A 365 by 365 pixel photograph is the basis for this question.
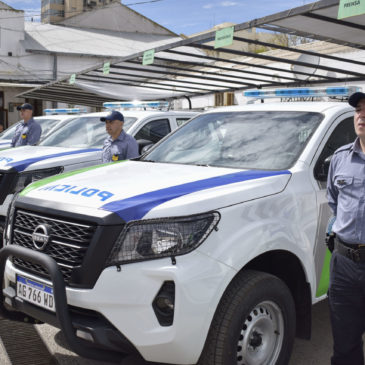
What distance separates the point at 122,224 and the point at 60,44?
93.6 feet

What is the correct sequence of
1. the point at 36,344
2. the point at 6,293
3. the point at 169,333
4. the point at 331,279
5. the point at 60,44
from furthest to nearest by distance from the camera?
the point at 60,44
the point at 36,344
the point at 6,293
the point at 331,279
the point at 169,333

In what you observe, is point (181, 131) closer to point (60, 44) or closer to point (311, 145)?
point (311, 145)

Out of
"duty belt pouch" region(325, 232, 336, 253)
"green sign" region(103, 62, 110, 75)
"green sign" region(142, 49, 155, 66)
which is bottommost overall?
"duty belt pouch" region(325, 232, 336, 253)

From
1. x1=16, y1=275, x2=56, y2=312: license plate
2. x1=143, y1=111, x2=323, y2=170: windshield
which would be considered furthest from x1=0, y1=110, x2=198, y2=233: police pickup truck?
x1=16, y1=275, x2=56, y2=312: license plate

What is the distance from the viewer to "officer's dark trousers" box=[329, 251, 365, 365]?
2631 mm

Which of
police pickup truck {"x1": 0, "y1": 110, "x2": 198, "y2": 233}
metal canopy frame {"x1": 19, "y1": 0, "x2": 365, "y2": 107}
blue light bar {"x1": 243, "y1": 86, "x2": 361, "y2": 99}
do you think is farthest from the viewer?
police pickup truck {"x1": 0, "y1": 110, "x2": 198, "y2": 233}

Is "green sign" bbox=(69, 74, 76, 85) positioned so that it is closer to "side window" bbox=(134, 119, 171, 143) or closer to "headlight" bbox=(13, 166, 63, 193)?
"side window" bbox=(134, 119, 171, 143)

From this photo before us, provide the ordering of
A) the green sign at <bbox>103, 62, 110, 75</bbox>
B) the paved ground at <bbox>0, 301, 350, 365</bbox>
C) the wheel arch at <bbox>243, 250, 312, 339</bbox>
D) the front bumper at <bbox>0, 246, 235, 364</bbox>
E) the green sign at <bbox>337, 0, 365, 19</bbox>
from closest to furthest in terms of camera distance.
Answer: the front bumper at <bbox>0, 246, 235, 364</bbox> → the wheel arch at <bbox>243, 250, 312, 339</bbox> → the paved ground at <bbox>0, 301, 350, 365</bbox> → the green sign at <bbox>337, 0, 365, 19</bbox> → the green sign at <bbox>103, 62, 110, 75</bbox>

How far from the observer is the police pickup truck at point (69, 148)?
18.9 ft

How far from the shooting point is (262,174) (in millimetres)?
3209

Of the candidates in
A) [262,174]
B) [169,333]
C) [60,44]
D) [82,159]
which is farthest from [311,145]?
[60,44]

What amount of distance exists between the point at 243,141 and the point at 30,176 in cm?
307

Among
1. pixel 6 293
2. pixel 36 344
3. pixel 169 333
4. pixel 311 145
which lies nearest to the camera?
pixel 169 333

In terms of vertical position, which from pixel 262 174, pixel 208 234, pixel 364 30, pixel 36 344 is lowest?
pixel 36 344
